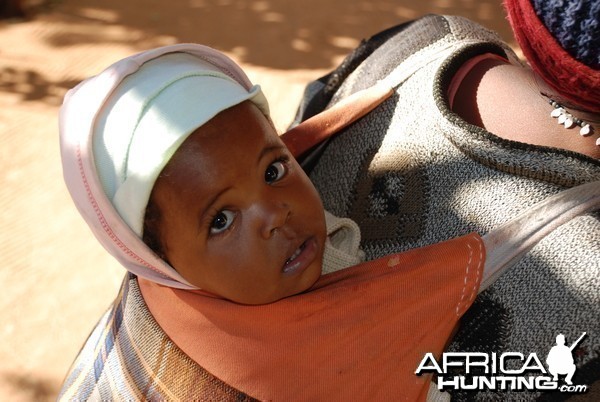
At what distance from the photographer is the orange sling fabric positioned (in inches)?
53.8

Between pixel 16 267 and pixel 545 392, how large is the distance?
316cm

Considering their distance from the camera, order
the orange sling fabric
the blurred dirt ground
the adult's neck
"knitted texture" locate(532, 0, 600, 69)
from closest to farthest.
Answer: "knitted texture" locate(532, 0, 600, 69) < the orange sling fabric < the adult's neck < the blurred dirt ground

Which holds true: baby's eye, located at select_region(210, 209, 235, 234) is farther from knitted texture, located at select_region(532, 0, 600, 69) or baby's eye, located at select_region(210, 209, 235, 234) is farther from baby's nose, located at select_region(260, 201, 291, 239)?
knitted texture, located at select_region(532, 0, 600, 69)

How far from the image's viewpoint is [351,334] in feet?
4.60

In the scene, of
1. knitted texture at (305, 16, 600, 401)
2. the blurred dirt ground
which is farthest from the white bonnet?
the blurred dirt ground

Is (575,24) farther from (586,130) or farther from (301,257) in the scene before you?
(301,257)

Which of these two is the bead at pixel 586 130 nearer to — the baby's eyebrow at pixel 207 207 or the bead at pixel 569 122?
the bead at pixel 569 122

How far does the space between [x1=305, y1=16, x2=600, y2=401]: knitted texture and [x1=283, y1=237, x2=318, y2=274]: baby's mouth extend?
20 centimetres

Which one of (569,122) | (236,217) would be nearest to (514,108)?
(569,122)

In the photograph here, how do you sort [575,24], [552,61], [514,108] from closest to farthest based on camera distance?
[575,24] < [552,61] < [514,108]

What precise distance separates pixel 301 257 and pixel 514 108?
2.04ft

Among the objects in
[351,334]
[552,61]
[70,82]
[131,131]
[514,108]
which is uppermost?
[552,61]

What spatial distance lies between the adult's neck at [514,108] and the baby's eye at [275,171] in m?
0.47

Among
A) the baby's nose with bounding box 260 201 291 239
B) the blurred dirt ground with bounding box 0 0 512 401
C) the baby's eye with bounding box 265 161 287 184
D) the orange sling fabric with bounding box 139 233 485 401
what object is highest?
the baby's eye with bounding box 265 161 287 184
